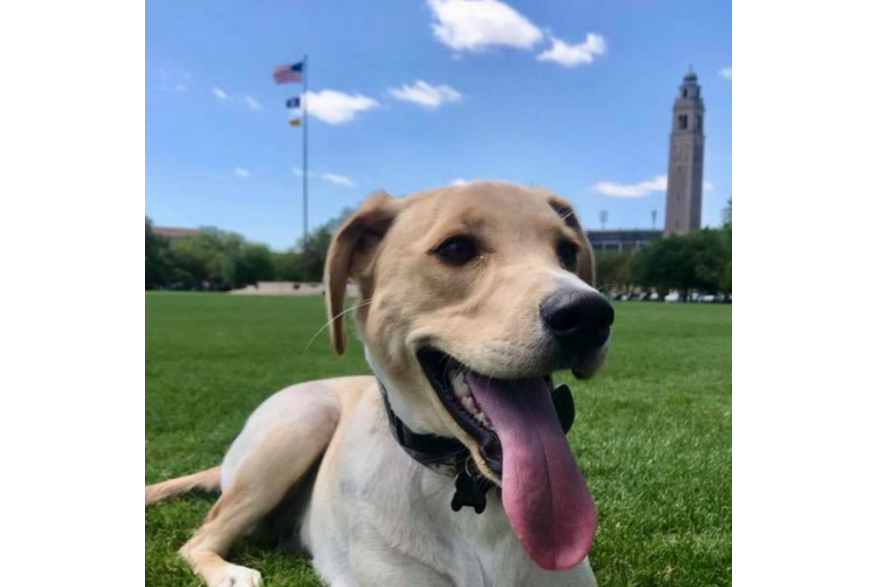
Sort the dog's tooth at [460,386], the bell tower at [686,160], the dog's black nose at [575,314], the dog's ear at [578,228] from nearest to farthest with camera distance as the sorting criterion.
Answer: the dog's black nose at [575,314] → the dog's tooth at [460,386] → the dog's ear at [578,228] → the bell tower at [686,160]

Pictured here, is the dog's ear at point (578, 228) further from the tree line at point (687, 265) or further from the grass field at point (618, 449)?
the tree line at point (687, 265)

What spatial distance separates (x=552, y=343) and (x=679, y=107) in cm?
15880

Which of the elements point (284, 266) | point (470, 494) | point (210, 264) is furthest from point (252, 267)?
point (470, 494)

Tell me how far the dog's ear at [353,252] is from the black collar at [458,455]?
503 mm

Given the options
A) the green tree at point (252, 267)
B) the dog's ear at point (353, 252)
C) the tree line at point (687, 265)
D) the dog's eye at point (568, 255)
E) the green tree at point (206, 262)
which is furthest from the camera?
the green tree at point (206, 262)

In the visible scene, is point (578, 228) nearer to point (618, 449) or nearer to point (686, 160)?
point (618, 449)

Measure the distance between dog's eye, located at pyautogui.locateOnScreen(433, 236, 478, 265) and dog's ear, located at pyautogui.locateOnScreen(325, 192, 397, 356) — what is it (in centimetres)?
48

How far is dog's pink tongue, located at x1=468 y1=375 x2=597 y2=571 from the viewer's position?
230 cm

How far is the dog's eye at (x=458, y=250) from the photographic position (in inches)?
103

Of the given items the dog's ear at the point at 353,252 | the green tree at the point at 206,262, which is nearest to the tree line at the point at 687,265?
the dog's ear at the point at 353,252

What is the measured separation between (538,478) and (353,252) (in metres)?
1.31
